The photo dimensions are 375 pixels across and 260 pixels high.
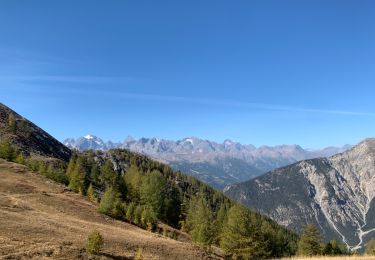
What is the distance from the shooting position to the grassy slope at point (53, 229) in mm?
38688

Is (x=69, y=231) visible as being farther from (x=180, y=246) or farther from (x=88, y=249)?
(x=180, y=246)

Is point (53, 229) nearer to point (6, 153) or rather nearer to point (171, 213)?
point (6, 153)

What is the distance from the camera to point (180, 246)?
5794 centimetres

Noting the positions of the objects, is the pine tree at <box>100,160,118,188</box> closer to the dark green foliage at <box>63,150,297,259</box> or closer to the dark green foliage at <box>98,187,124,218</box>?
the dark green foliage at <box>63,150,297,259</box>

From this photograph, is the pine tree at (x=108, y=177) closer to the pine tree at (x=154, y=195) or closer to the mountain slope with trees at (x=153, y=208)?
the mountain slope with trees at (x=153, y=208)

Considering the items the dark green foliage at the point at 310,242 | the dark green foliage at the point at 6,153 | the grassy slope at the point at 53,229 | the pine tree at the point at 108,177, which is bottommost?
the dark green foliage at the point at 310,242

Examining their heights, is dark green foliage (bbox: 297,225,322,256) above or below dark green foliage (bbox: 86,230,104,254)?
below

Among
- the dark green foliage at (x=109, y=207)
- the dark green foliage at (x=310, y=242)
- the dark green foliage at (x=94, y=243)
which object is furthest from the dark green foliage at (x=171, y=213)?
the dark green foliage at (x=94, y=243)

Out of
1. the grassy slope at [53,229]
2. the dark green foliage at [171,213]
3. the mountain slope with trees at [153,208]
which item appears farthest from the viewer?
the mountain slope with trees at [153,208]

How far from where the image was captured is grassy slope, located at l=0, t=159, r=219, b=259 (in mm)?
38688

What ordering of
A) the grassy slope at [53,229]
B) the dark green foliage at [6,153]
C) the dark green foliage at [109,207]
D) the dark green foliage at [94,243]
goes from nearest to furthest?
the grassy slope at [53,229], the dark green foliage at [94,243], the dark green foliage at [109,207], the dark green foliage at [6,153]

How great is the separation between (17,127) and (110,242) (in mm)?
157353

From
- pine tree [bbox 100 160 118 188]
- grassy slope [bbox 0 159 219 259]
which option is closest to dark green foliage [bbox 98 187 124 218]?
grassy slope [bbox 0 159 219 259]

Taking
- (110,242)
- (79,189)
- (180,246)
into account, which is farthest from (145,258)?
(79,189)
